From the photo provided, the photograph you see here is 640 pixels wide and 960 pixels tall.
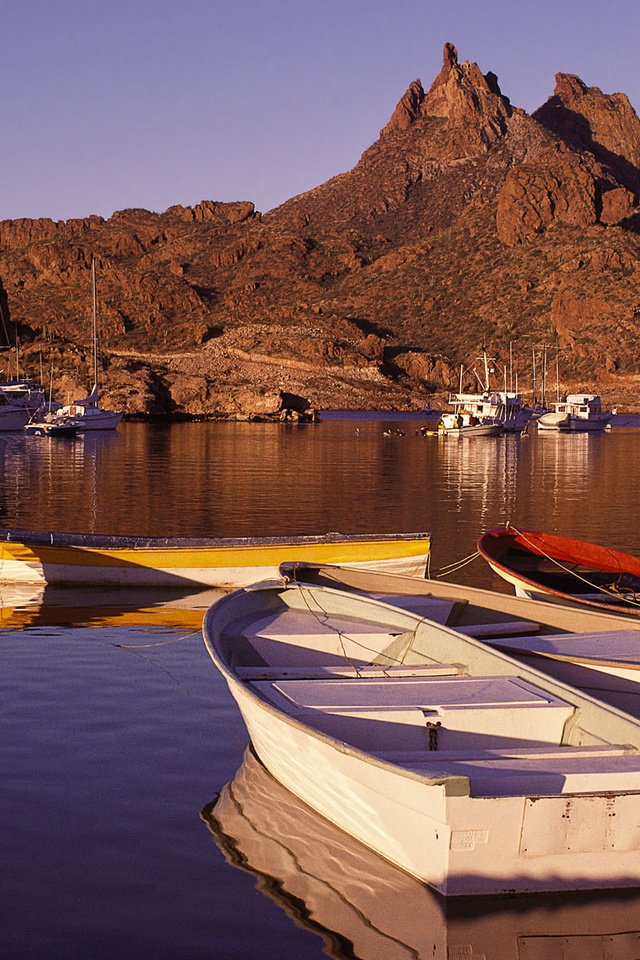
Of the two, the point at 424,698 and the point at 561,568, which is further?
the point at 561,568

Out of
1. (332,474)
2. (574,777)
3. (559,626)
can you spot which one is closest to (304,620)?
(559,626)

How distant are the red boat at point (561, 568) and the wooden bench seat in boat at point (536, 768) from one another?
27.8 feet

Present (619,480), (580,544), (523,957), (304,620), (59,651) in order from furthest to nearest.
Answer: (619,480) < (580,544) < (59,651) < (304,620) < (523,957)

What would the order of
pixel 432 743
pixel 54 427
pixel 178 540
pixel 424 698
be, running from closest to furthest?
pixel 432 743 → pixel 424 698 → pixel 178 540 → pixel 54 427

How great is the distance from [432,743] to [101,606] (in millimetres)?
12193

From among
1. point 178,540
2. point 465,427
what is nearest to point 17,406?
point 465,427

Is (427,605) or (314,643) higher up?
(427,605)

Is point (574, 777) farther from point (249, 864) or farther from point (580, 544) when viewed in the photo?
point (580, 544)

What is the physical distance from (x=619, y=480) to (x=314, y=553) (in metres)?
37.0

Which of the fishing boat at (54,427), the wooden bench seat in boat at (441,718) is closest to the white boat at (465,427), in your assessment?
the fishing boat at (54,427)

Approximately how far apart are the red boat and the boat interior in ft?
15.5

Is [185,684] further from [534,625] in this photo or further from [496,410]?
[496,410]

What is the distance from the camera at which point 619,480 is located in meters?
55.0

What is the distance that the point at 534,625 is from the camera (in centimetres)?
1398
